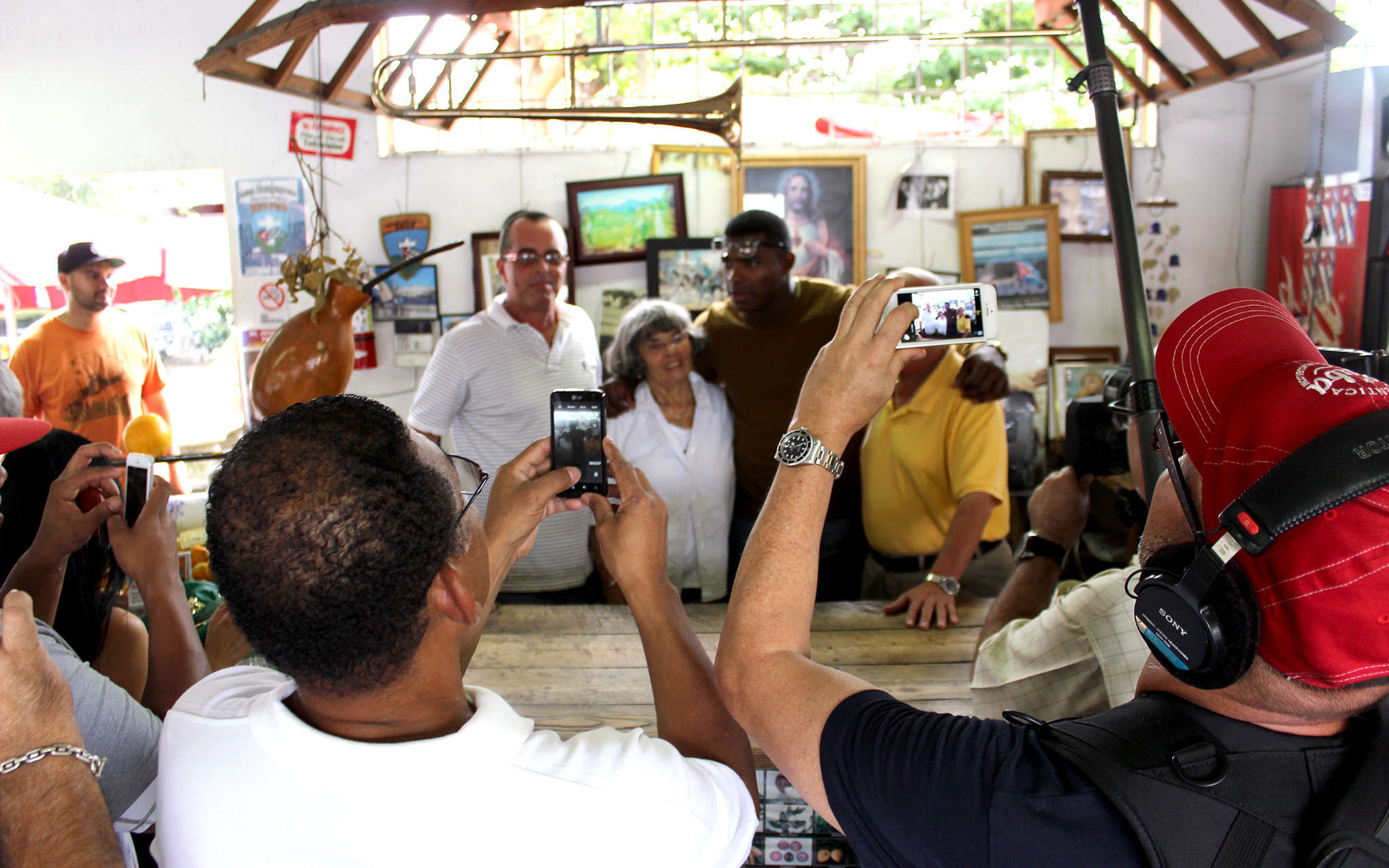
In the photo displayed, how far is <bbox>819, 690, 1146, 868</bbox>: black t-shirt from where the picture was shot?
71 centimetres

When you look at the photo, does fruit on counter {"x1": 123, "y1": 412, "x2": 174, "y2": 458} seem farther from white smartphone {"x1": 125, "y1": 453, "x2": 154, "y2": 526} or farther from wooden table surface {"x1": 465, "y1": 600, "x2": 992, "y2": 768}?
wooden table surface {"x1": 465, "y1": 600, "x2": 992, "y2": 768}

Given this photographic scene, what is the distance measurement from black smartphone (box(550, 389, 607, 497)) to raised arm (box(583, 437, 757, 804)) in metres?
0.26

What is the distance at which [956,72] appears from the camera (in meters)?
6.96

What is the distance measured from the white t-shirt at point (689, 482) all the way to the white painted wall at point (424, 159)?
78.1 inches

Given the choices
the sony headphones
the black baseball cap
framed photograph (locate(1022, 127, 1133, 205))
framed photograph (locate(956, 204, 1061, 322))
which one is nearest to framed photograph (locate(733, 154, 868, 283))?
framed photograph (locate(956, 204, 1061, 322))

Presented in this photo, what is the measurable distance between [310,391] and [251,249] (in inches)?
139

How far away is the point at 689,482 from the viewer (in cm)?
279

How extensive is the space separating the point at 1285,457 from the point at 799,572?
455mm

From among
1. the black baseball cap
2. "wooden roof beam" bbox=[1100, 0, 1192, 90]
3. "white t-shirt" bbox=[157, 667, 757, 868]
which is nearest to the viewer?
"white t-shirt" bbox=[157, 667, 757, 868]

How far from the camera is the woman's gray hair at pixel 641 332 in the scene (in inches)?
111

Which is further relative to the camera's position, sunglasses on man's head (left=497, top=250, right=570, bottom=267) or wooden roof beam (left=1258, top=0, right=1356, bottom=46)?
sunglasses on man's head (left=497, top=250, right=570, bottom=267)

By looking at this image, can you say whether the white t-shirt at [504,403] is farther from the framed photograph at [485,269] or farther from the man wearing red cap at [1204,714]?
the man wearing red cap at [1204,714]

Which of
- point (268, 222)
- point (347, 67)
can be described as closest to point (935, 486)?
point (347, 67)

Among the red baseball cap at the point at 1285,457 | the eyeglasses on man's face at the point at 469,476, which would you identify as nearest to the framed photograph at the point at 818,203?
the eyeglasses on man's face at the point at 469,476
